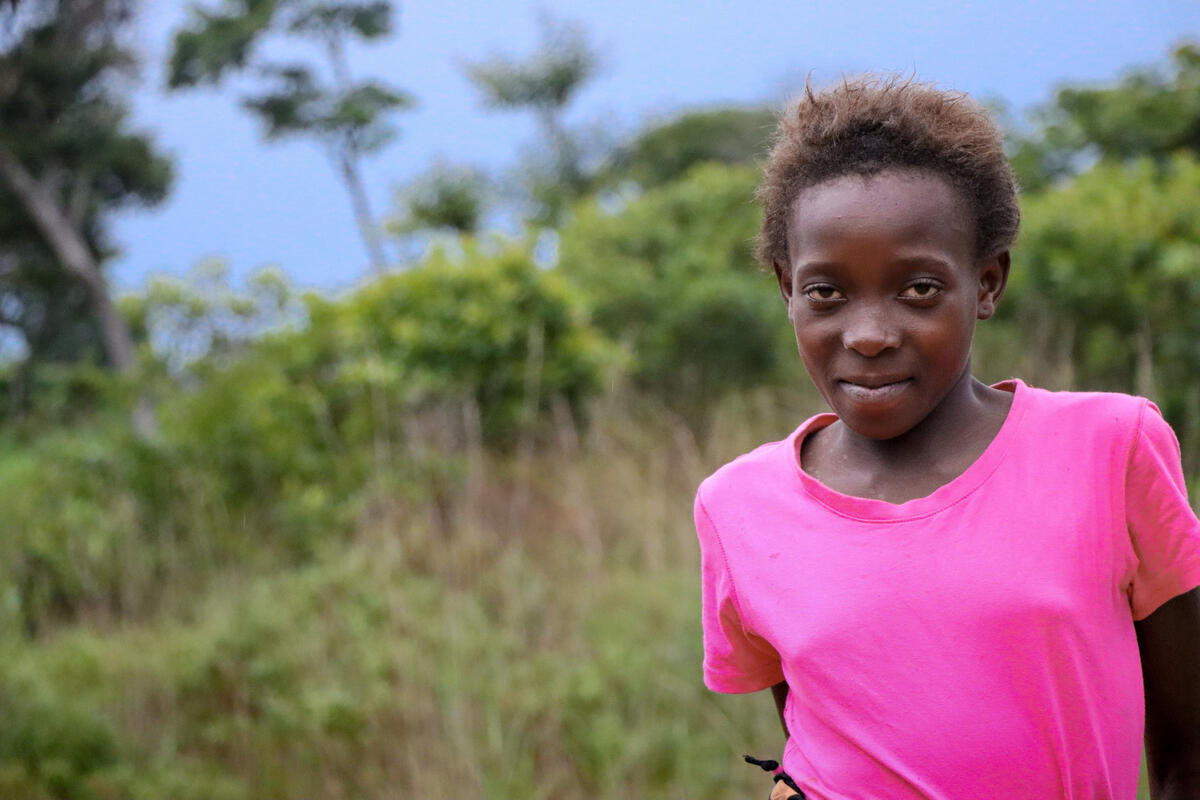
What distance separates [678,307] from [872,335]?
7.21 meters

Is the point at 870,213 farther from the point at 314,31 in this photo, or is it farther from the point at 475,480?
the point at 314,31

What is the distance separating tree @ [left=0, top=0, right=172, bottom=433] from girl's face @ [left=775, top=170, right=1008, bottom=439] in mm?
Result: 13051

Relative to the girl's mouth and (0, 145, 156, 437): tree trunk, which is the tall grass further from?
(0, 145, 156, 437): tree trunk

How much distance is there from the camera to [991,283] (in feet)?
4.70

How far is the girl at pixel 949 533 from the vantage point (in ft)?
4.22

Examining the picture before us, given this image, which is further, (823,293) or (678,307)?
(678,307)

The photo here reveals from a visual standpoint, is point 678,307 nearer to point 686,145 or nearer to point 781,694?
point 781,694

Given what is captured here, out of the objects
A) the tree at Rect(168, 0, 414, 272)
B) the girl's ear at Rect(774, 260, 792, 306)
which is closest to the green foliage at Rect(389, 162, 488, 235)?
the tree at Rect(168, 0, 414, 272)

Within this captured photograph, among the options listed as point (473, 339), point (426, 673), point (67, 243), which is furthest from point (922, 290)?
point (67, 243)

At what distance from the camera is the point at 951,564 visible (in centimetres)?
129

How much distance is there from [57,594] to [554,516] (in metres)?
2.56

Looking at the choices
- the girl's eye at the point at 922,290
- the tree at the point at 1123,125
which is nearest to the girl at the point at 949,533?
the girl's eye at the point at 922,290

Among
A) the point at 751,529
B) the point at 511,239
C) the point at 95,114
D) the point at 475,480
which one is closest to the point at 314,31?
the point at 95,114

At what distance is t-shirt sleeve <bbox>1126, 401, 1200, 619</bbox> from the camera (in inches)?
50.8
